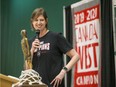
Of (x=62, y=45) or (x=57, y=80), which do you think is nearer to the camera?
(x=57, y=80)

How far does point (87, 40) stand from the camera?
12.1ft

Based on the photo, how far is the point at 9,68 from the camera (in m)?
5.95

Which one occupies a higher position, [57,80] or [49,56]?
[49,56]

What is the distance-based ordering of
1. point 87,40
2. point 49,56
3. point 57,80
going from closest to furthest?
point 57,80 < point 49,56 < point 87,40

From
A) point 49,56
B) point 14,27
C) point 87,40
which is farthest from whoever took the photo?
point 14,27

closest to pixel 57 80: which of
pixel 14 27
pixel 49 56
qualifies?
pixel 49 56

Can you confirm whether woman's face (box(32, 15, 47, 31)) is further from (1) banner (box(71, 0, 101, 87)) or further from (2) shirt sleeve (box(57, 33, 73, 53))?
(1) banner (box(71, 0, 101, 87))

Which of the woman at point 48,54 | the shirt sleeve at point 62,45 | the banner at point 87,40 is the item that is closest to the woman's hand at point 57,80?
the woman at point 48,54

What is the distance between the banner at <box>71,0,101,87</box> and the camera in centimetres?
353

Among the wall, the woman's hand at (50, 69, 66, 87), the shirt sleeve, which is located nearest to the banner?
the wall

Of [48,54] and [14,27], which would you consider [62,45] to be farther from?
[14,27]

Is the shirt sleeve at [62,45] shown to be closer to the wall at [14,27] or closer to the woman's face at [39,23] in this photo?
the woman's face at [39,23]

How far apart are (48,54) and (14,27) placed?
4135 millimetres

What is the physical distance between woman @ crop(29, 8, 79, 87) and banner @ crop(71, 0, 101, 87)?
1.60 metres
